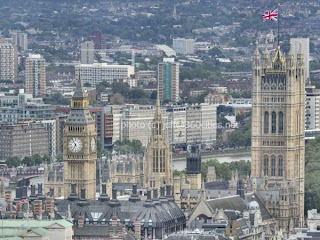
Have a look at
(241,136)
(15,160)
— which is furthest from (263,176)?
(241,136)

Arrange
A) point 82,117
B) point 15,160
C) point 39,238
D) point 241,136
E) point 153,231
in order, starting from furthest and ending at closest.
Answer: point 241,136
point 15,160
point 82,117
point 153,231
point 39,238

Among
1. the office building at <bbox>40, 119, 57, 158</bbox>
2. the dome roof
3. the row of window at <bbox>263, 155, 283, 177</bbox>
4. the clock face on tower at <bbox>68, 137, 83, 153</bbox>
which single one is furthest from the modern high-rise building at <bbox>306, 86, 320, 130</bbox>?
the dome roof

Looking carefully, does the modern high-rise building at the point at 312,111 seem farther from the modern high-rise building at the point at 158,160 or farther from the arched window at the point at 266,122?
the modern high-rise building at the point at 158,160

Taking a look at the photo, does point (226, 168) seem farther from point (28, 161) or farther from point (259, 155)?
point (28, 161)

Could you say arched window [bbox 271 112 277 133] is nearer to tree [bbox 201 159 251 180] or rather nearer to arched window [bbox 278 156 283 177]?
arched window [bbox 278 156 283 177]

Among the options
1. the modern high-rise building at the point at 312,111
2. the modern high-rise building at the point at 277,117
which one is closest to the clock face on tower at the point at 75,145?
the modern high-rise building at the point at 277,117

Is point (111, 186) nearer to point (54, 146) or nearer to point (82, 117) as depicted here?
point (82, 117)

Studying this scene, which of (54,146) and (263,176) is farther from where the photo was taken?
(54,146)

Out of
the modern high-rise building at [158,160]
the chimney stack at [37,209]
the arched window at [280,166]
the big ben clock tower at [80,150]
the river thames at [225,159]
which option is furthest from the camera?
the river thames at [225,159]
